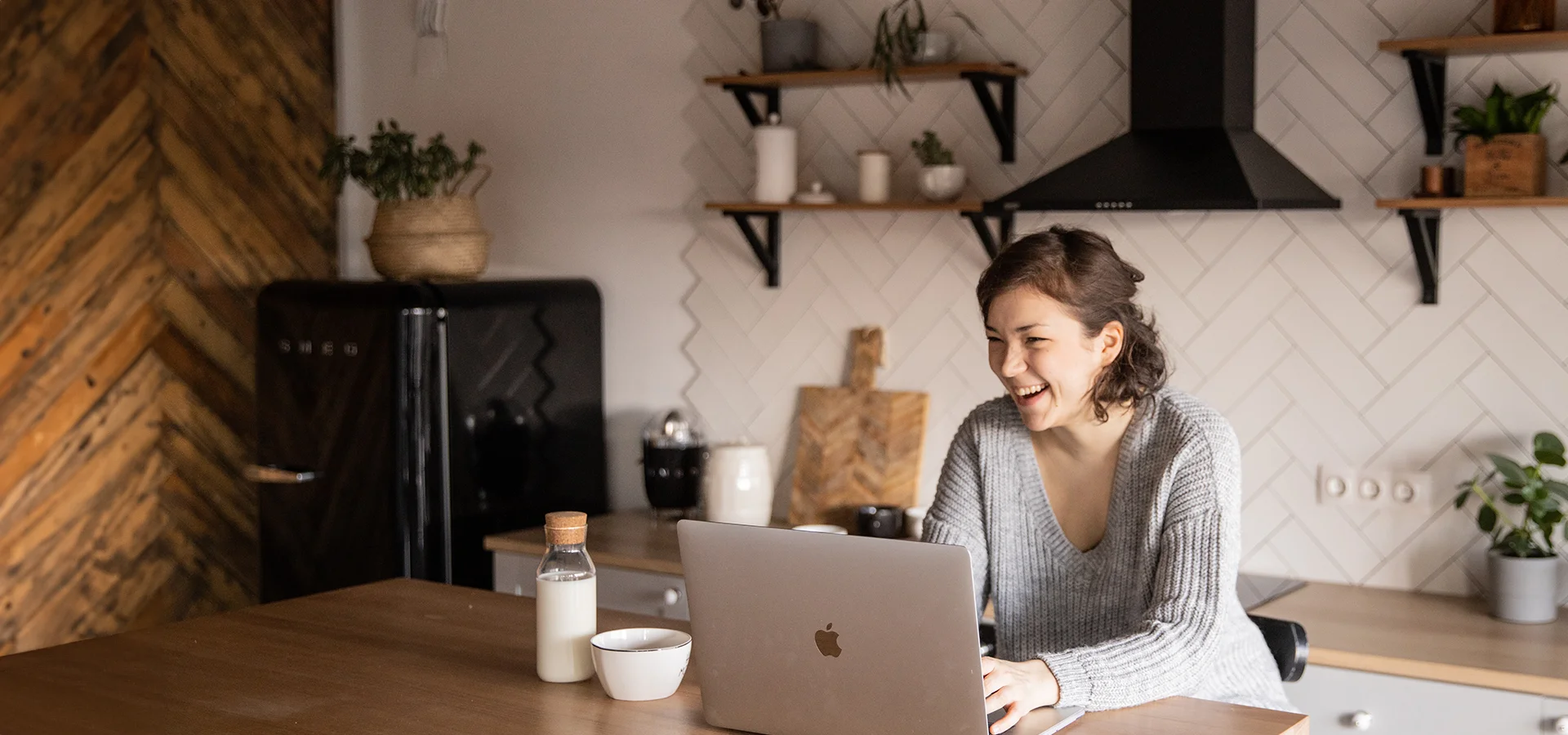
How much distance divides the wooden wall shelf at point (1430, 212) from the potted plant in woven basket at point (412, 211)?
2218mm

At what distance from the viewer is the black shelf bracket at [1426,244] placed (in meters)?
2.85

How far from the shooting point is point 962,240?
11.4 feet

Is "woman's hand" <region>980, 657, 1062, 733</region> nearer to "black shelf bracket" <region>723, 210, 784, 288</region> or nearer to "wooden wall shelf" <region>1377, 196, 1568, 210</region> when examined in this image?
"wooden wall shelf" <region>1377, 196, 1568, 210</region>

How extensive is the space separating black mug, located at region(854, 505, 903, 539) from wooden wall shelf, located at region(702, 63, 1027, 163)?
832 millimetres

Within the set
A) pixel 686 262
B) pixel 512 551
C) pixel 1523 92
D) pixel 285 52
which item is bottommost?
pixel 512 551

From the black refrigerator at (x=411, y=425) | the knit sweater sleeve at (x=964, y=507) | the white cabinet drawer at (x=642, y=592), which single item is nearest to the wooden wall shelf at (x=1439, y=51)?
the knit sweater sleeve at (x=964, y=507)

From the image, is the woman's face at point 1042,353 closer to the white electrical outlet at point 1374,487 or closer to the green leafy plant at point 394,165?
the white electrical outlet at point 1374,487

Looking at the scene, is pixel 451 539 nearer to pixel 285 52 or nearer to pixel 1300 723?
pixel 285 52

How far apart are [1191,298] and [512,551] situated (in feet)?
5.50

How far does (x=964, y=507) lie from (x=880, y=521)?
103 centimetres

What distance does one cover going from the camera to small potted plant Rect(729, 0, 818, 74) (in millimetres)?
3555

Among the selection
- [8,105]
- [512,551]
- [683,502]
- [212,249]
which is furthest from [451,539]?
[8,105]

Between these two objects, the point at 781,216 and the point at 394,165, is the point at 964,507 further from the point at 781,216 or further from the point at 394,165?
the point at 394,165

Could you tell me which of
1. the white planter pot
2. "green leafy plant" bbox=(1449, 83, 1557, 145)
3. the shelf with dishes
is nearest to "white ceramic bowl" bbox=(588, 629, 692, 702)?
the shelf with dishes
